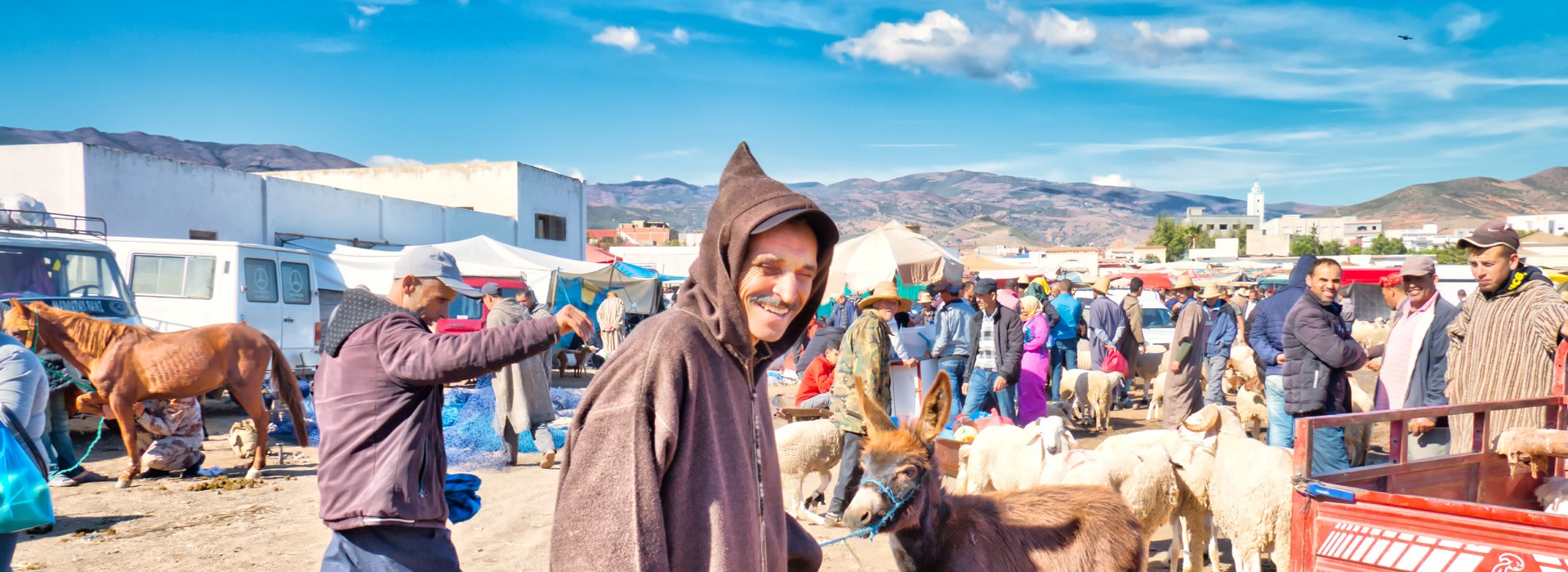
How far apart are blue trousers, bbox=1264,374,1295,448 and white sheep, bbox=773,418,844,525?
3.34 m

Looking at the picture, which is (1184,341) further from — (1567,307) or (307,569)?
(307,569)

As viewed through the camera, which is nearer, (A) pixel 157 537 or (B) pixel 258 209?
(A) pixel 157 537

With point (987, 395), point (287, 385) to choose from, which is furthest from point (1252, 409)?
point (287, 385)

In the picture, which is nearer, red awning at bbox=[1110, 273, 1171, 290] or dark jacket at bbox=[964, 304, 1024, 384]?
dark jacket at bbox=[964, 304, 1024, 384]

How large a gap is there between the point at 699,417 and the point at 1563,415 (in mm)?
4994

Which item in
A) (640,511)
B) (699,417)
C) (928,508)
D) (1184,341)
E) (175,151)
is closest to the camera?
(640,511)

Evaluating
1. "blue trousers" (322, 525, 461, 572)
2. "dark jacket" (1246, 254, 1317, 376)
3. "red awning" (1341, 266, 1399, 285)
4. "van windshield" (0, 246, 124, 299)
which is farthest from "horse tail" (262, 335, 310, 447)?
"red awning" (1341, 266, 1399, 285)

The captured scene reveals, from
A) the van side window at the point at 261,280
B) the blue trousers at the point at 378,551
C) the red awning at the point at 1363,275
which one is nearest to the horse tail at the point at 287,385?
the van side window at the point at 261,280

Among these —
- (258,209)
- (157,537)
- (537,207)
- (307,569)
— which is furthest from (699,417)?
(537,207)

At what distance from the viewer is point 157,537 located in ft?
21.5

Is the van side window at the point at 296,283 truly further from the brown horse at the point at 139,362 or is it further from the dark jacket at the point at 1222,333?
the dark jacket at the point at 1222,333

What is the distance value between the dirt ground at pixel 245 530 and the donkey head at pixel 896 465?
210 centimetres

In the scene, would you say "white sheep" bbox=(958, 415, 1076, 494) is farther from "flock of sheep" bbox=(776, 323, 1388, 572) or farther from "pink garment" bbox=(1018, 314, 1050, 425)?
"pink garment" bbox=(1018, 314, 1050, 425)

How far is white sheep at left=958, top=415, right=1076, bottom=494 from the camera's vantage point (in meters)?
5.77
